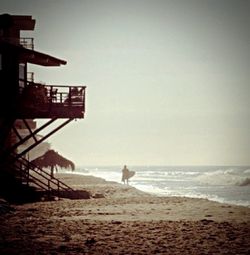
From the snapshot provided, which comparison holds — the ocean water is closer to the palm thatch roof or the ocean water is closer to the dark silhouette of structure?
the palm thatch roof

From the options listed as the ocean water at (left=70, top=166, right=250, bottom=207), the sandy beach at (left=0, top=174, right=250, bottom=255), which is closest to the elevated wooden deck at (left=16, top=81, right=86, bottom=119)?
the sandy beach at (left=0, top=174, right=250, bottom=255)

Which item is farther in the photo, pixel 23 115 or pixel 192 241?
pixel 23 115

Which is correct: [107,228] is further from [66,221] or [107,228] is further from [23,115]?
[23,115]

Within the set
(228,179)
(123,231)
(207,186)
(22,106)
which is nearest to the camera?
(123,231)

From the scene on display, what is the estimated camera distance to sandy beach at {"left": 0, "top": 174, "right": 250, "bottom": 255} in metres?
10.7

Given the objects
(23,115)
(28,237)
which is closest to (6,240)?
(28,237)

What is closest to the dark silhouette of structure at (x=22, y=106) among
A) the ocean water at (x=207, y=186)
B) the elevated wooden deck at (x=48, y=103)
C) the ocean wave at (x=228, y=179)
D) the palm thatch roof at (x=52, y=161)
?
the elevated wooden deck at (x=48, y=103)

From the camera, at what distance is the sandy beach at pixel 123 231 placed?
10.7m

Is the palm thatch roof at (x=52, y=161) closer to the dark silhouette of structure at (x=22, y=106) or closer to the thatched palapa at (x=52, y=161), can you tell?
the thatched palapa at (x=52, y=161)

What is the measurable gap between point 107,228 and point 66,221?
2014 millimetres

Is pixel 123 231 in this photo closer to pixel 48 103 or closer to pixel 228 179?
pixel 48 103

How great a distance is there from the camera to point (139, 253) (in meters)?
10.3

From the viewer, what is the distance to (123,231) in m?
13.3

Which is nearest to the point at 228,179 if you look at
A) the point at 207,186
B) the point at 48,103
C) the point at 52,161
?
the point at 207,186
